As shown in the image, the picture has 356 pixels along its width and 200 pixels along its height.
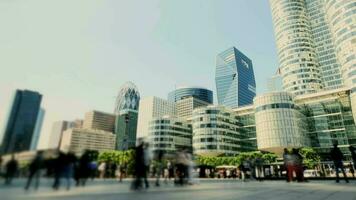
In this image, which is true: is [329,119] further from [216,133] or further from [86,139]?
[86,139]

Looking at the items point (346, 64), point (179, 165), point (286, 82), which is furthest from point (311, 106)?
point (179, 165)

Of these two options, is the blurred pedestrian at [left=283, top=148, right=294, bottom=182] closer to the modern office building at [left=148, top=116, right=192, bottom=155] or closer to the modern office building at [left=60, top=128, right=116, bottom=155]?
the modern office building at [left=148, top=116, right=192, bottom=155]

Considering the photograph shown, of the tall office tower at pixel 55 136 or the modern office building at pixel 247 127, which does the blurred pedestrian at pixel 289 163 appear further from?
the modern office building at pixel 247 127

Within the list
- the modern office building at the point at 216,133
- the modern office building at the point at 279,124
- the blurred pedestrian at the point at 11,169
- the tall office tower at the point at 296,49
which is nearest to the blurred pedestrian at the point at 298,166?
the blurred pedestrian at the point at 11,169

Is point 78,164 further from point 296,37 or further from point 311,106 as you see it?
point 296,37

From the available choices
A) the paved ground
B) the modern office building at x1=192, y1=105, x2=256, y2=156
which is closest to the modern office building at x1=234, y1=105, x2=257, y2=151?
the modern office building at x1=192, y1=105, x2=256, y2=156

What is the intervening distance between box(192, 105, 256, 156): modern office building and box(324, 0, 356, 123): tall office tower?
41233 millimetres

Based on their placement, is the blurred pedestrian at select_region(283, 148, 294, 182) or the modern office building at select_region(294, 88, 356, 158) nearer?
the blurred pedestrian at select_region(283, 148, 294, 182)

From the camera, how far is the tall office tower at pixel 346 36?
78.7 m

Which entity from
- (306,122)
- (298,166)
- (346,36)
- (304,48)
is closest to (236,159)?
(306,122)

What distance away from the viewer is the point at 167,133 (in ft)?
376

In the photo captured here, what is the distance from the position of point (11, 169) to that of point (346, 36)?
96.6 metres

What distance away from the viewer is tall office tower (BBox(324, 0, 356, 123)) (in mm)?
78688

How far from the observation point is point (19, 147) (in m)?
9.59
